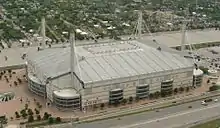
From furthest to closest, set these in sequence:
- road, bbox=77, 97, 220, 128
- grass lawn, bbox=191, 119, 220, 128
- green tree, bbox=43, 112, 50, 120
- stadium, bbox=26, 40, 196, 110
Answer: stadium, bbox=26, 40, 196, 110 → green tree, bbox=43, 112, 50, 120 → road, bbox=77, 97, 220, 128 → grass lawn, bbox=191, 119, 220, 128

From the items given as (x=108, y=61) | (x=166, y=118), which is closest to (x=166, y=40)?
(x=108, y=61)

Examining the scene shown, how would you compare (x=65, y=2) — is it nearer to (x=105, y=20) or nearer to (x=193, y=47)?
(x=105, y=20)

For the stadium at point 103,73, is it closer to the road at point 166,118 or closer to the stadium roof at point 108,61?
the stadium roof at point 108,61

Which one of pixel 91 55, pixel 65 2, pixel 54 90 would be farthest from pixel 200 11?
pixel 54 90

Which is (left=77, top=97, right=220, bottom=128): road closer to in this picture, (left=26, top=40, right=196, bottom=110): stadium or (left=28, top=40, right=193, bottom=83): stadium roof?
(left=26, top=40, right=196, bottom=110): stadium

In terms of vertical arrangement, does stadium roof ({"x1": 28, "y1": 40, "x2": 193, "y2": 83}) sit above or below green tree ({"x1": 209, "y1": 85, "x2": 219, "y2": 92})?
above

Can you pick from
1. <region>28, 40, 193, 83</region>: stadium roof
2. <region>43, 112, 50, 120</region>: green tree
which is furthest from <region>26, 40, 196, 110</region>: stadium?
<region>43, 112, 50, 120</region>: green tree

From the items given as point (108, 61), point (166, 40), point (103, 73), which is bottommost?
point (166, 40)

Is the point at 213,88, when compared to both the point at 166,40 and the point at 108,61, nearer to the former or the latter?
the point at 108,61
